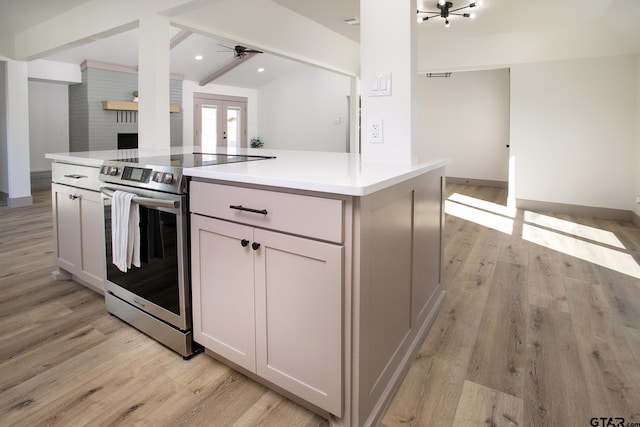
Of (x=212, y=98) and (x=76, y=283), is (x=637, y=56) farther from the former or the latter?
(x=212, y=98)

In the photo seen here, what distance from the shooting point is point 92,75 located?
294 inches

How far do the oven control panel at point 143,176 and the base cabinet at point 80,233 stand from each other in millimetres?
269

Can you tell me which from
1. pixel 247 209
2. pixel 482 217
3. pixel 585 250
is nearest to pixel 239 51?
pixel 482 217

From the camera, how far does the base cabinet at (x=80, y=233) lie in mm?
2283

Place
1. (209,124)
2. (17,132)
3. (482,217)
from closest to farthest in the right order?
(482,217) < (17,132) < (209,124)

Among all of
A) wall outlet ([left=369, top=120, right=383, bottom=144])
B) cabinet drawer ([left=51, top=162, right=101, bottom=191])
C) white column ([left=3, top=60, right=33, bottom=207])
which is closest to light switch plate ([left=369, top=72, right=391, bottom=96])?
wall outlet ([left=369, top=120, right=383, bottom=144])

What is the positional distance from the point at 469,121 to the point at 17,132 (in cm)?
772

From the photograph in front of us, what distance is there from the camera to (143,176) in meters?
1.81

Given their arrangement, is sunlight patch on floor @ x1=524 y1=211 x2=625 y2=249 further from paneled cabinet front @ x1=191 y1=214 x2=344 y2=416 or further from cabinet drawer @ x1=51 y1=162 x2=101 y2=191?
cabinet drawer @ x1=51 y1=162 x2=101 y2=191

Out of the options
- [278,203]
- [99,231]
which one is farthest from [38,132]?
[278,203]

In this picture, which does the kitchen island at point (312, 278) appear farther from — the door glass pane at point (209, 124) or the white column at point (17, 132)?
the door glass pane at point (209, 124)

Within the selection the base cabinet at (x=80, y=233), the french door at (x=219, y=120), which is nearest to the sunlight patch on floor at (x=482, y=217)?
the base cabinet at (x=80, y=233)

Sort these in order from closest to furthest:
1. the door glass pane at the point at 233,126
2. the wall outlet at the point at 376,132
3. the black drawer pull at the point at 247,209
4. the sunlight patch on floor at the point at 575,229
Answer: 1. the black drawer pull at the point at 247,209
2. the wall outlet at the point at 376,132
3. the sunlight patch on floor at the point at 575,229
4. the door glass pane at the point at 233,126

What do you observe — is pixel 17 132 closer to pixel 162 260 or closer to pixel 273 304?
pixel 162 260
